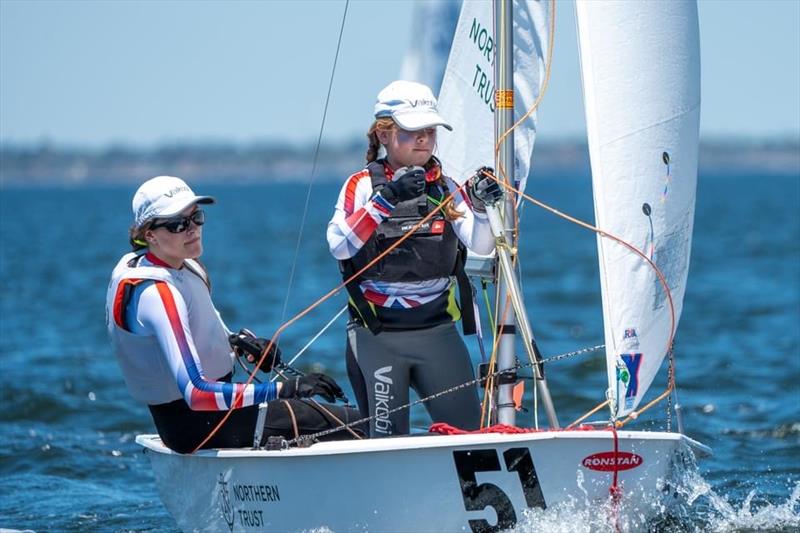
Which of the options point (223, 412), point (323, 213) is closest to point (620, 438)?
point (223, 412)

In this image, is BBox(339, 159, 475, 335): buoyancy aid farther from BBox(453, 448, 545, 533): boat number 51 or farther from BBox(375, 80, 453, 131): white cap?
BBox(453, 448, 545, 533): boat number 51

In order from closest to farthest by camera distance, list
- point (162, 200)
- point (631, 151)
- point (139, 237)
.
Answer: point (631, 151), point (162, 200), point (139, 237)

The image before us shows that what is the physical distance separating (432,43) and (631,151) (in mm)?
1928

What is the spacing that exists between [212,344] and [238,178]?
582ft

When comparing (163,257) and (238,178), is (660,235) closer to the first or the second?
(163,257)

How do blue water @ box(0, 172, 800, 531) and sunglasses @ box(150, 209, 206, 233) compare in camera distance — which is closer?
sunglasses @ box(150, 209, 206, 233)

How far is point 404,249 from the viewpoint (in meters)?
4.77

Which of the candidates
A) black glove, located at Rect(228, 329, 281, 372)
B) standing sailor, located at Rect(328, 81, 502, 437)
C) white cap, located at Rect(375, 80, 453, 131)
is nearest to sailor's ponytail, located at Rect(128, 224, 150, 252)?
black glove, located at Rect(228, 329, 281, 372)

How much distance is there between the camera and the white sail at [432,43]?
6051 mm

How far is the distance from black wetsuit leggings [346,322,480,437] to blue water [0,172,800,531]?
0.72m

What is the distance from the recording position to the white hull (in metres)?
4.26

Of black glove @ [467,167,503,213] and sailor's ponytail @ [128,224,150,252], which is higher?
black glove @ [467,167,503,213]

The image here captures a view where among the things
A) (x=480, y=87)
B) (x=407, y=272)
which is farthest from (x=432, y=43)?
(x=407, y=272)

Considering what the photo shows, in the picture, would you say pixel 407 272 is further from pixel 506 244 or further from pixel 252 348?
pixel 252 348
